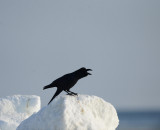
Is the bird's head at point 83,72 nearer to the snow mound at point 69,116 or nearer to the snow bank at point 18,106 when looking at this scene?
the snow mound at point 69,116

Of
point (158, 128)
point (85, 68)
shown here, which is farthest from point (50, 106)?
point (158, 128)

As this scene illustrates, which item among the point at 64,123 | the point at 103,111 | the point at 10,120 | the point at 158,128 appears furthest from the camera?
the point at 158,128

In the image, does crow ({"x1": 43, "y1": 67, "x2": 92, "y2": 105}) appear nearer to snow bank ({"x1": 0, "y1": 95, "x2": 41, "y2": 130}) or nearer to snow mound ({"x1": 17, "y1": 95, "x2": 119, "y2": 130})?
snow mound ({"x1": 17, "y1": 95, "x2": 119, "y2": 130})

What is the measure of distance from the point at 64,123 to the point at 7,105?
22.8ft

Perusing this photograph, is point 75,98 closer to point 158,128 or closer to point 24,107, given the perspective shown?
point 24,107

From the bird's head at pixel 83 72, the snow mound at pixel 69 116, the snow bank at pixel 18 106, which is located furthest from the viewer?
the snow bank at pixel 18 106

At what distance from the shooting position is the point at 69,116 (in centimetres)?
1611

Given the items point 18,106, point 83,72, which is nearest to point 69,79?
point 83,72

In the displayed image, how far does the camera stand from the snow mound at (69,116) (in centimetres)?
1605

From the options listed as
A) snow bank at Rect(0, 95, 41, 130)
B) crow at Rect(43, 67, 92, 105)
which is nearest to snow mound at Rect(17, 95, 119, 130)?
crow at Rect(43, 67, 92, 105)

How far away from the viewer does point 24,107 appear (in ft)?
73.5

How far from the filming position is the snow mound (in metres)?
16.0

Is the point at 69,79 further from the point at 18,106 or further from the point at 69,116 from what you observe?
the point at 18,106

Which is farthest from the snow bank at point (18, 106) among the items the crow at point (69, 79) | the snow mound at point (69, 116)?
the snow mound at point (69, 116)
